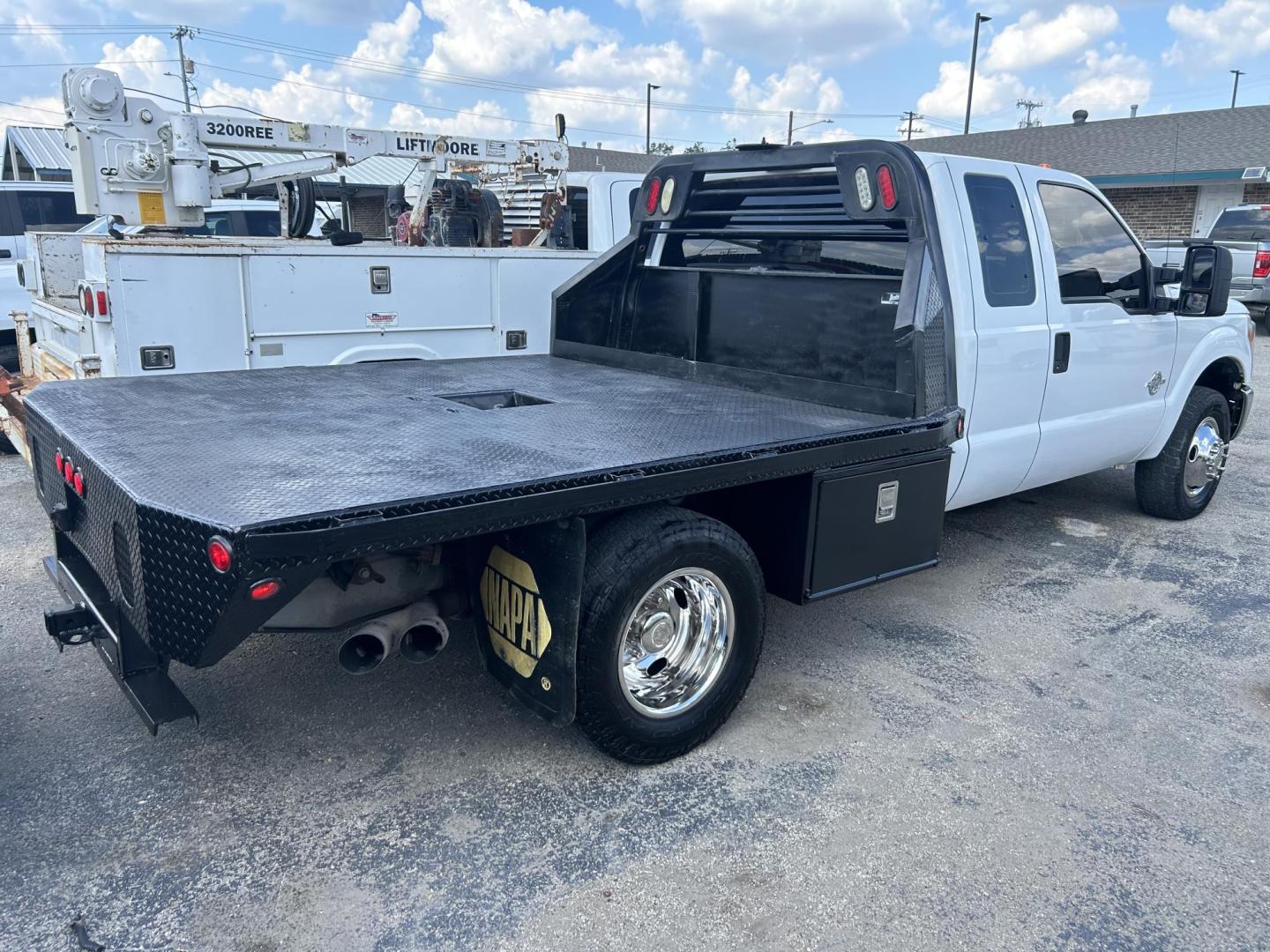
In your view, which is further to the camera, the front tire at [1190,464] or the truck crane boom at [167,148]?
the truck crane boom at [167,148]

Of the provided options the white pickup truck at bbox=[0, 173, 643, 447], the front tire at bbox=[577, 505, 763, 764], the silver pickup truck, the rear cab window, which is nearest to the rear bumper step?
the front tire at bbox=[577, 505, 763, 764]

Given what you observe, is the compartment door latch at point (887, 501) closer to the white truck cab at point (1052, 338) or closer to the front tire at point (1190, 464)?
the white truck cab at point (1052, 338)

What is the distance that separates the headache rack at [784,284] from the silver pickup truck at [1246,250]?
1253 centimetres

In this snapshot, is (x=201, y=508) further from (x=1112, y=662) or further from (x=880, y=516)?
(x=1112, y=662)

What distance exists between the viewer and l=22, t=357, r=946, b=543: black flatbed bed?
103 inches

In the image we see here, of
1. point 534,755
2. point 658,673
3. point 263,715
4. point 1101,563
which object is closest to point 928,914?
point 658,673

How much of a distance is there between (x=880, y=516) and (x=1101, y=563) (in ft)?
8.32

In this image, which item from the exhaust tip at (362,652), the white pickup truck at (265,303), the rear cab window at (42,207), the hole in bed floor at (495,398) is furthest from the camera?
the rear cab window at (42,207)

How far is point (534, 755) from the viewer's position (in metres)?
3.46

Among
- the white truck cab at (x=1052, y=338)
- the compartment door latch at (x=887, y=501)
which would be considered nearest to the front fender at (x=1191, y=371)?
the white truck cab at (x=1052, y=338)

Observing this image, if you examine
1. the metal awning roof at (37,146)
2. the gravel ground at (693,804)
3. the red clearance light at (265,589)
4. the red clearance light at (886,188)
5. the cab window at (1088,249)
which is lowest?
the gravel ground at (693,804)

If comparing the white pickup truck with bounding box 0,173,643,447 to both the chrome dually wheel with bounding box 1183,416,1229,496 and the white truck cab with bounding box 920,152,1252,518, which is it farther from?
the chrome dually wheel with bounding box 1183,416,1229,496

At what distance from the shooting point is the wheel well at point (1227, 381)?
20.6 feet

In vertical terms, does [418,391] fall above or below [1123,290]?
below
